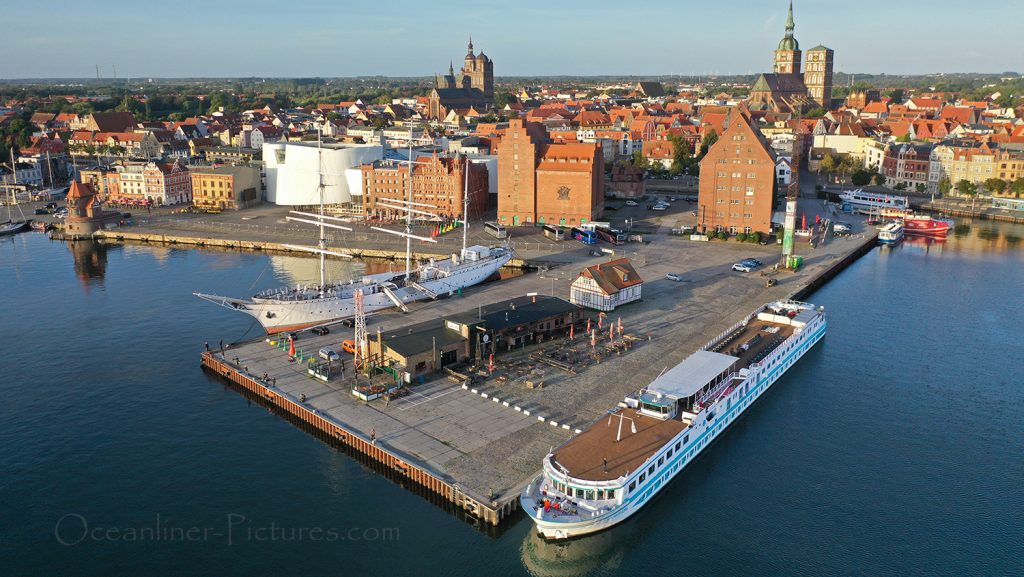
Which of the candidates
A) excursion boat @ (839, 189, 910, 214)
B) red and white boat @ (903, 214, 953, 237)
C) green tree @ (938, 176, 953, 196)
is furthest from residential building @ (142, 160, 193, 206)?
green tree @ (938, 176, 953, 196)

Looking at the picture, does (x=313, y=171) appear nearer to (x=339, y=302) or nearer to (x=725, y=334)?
(x=339, y=302)

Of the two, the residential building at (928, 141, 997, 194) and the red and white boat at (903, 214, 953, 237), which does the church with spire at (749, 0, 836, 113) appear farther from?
the red and white boat at (903, 214, 953, 237)

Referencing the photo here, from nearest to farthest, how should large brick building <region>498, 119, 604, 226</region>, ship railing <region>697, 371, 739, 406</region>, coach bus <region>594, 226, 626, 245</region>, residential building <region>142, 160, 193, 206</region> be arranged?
ship railing <region>697, 371, 739, 406</region>
coach bus <region>594, 226, 626, 245</region>
large brick building <region>498, 119, 604, 226</region>
residential building <region>142, 160, 193, 206</region>

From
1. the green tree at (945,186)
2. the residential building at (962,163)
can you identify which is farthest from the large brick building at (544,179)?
the residential building at (962,163)

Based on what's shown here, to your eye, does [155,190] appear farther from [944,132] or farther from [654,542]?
[944,132]

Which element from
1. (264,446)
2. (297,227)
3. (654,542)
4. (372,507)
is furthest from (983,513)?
(297,227)
